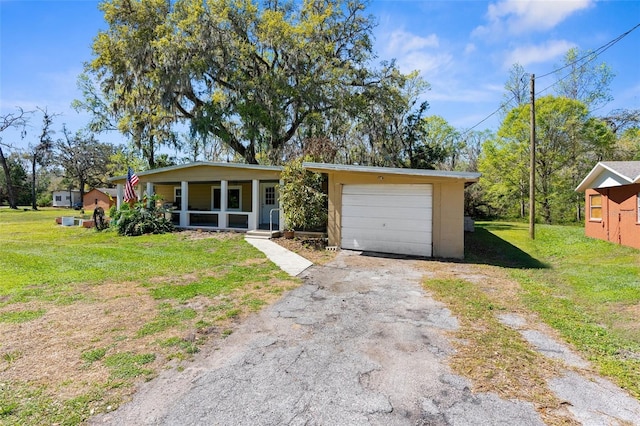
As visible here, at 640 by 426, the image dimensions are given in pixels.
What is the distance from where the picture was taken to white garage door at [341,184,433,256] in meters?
9.60

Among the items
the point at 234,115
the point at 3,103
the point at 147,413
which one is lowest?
the point at 147,413

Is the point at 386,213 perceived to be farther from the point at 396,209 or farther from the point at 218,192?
the point at 218,192

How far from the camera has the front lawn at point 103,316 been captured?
2.74 meters

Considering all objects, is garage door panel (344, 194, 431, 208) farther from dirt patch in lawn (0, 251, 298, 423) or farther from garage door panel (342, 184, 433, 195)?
dirt patch in lawn (0, 251, 298, 423)

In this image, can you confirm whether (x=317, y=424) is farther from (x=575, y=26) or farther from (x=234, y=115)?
(x=234, y=115)

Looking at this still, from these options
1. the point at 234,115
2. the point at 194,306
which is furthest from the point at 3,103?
the point at 194,306

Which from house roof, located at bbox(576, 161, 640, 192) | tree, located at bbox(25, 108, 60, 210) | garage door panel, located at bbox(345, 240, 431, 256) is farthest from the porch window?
tree, located at bbox(25, 108, 60, 210)

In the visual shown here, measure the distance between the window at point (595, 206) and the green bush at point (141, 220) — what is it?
1732cm

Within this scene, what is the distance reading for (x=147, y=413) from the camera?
8.10ft

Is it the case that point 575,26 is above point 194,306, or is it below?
above

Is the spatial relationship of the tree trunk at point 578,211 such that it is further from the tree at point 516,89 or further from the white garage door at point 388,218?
the white garage door at point 388,218

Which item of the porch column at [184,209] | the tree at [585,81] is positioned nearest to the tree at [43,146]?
the porch column at [184,209]

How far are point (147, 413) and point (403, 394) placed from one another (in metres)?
2.02

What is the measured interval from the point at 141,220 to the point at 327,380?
12.6 metres
